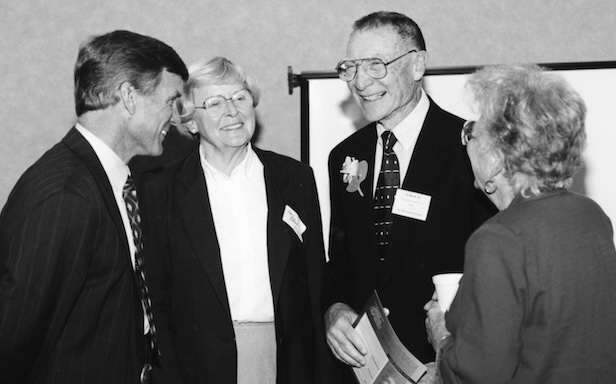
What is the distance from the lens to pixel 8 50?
12.3 ft

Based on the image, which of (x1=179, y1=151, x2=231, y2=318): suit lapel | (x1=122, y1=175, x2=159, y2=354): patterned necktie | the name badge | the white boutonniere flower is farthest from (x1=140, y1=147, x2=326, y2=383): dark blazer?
the name badge

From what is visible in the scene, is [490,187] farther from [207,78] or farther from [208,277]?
[207,78]

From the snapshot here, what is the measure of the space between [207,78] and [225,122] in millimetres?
208

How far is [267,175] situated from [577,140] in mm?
1456

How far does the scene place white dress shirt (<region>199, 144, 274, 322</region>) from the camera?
2672 millimetres

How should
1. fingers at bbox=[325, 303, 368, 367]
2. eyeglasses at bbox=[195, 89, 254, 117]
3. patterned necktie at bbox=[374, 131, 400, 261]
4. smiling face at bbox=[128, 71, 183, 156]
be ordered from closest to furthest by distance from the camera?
smiling face at bbox=[128, 71, 183, 156], fingers at bbox=[325, 303, 368, 367], patterned necktie at bbox=[374, 131, 400, 261], eyeglasses at bbox=[195, 89, 254, 117]

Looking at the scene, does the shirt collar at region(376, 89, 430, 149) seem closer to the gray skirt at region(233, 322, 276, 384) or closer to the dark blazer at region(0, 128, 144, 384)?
the gray skirt at region(233, 322, 276, 384)

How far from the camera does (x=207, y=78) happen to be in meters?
2.83

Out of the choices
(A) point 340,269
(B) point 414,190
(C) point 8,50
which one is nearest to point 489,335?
(B) point 414,190

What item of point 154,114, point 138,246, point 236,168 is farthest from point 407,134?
point 138,246

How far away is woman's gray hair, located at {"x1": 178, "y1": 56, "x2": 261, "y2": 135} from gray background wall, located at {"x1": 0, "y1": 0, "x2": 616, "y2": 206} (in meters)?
0.85

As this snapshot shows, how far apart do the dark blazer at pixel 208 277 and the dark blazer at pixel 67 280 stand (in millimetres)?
517

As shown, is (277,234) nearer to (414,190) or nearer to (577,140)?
(414,190)

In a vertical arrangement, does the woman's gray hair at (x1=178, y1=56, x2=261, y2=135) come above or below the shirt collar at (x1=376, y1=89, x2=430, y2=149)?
above
